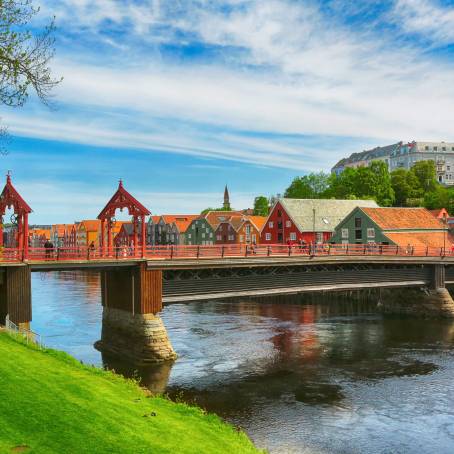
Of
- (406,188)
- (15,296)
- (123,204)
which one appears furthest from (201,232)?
(15,296)

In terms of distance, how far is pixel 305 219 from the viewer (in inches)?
3305

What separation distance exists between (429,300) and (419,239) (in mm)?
16776

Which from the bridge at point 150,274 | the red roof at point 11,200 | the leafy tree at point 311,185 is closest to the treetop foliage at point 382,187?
the leafy tree at point 311,185

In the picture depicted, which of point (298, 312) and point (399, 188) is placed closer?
point (298, 312)

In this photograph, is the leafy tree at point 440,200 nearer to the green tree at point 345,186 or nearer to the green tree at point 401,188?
Result: the green tree at point 401,188

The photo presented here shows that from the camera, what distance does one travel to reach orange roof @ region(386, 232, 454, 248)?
224 ft

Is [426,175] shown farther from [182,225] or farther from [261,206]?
[182,225]

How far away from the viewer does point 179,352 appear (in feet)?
123

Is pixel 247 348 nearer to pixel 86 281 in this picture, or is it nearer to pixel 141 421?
pixel 141 421

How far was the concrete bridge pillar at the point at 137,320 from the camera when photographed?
34.5 meters

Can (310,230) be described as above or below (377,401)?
above

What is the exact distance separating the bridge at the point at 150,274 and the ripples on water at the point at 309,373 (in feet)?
9.19

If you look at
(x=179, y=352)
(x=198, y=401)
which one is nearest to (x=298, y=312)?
(x=179, y=352)

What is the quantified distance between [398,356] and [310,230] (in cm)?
4599
